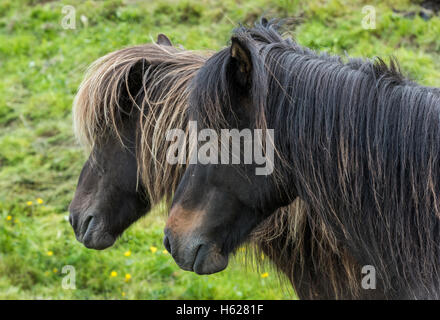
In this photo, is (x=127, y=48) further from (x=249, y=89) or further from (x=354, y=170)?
(x=354, y=170)

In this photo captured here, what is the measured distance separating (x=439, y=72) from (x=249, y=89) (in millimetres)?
3645

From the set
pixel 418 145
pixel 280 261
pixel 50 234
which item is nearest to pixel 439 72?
pixel 280 261

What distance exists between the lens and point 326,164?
259 centimetres

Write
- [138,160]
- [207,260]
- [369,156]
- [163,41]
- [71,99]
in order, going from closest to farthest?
[369,156]
[207,260]
[138,160]
[163,41]
[71,99]

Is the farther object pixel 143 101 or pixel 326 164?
pixel 143 101

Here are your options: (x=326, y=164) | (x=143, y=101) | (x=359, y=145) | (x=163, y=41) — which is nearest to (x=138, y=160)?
(x=143, y=101)

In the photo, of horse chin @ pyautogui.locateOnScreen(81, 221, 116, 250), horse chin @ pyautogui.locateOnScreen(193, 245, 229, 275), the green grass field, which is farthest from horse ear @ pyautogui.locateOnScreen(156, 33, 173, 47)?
horse chin @ pyautogui.locateOnScreen(193, 245, 229, 275)

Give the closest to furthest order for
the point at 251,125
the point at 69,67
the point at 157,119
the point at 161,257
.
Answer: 1. the point at 251,125
2. the point at 157,119
3. the point at 161,257
4. the point at 69,67

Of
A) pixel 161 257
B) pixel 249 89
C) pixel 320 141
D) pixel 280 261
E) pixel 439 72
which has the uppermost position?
pixel 249 89

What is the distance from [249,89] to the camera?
8.76ft

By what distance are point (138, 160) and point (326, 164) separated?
1.30 metres

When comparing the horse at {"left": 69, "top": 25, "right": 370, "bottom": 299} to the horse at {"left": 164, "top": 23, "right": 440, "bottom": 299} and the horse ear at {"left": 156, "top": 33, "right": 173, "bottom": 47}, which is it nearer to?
the horse ear at {"left": 156, "top": 33, "right": 173, "bottom": 47}

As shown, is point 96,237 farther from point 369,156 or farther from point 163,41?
point 369,156

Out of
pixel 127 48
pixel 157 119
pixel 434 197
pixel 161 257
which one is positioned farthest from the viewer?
pixel 161 257
